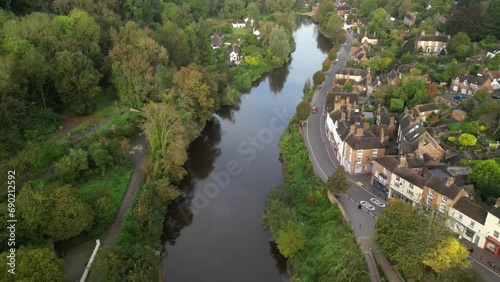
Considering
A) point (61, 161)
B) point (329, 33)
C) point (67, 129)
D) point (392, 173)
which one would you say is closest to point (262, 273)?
point (392, 173)

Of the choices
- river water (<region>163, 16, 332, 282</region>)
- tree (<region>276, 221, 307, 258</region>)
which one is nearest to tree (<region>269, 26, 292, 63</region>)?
river water (<region>163, 16, 332, 282</region>)

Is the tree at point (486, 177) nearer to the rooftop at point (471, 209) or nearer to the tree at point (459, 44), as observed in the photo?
the rooftop at point (471, 209)

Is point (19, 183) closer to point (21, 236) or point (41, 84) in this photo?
point (21, 236)

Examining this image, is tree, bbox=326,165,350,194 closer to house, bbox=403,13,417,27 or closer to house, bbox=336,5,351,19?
house, bbox=403,13,417,27

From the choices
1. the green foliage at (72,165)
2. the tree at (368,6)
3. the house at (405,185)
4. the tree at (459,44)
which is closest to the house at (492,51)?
the tree at (459,44)

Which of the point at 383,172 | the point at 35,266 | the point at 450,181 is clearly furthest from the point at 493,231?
the point at 35,266
